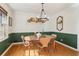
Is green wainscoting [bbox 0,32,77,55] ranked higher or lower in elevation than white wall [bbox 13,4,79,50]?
lower

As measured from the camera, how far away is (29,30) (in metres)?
2.74

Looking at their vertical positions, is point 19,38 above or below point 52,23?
below

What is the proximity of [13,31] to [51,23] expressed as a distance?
3.04 ft

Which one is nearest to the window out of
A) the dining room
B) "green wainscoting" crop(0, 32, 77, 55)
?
the dining room

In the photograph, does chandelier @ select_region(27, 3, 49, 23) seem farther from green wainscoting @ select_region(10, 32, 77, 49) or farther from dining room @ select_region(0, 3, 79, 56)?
green wainscoting @ select_region(10, 32, 77, 49)

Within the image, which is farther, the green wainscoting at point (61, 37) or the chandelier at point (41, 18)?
the green wainscoting at point (61, 37)

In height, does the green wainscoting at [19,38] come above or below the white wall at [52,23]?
below

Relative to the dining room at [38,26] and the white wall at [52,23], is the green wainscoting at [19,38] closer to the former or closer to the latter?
the dining room at [38,26]

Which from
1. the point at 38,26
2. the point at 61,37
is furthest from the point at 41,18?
the point at 61,37

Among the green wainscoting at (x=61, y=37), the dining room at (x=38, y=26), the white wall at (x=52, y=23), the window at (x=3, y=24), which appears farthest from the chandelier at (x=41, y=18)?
the window at (x=3, y=24)

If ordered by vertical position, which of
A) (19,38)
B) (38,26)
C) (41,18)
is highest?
(41,18)

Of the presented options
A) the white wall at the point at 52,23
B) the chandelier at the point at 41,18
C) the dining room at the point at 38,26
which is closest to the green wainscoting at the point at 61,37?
the dining room at the point at 38,26

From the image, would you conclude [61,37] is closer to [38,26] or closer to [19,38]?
[38,26]

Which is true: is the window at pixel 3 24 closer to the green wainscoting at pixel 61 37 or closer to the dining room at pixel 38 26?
the dining room at pixel 38 26
